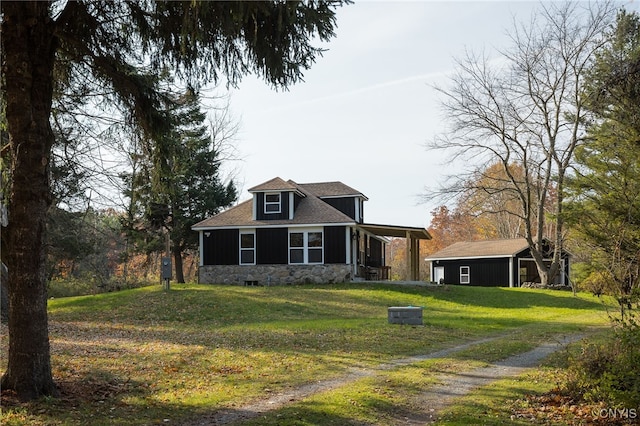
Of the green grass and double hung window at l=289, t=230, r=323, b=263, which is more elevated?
double hung window at l=289, t=230, r=323, b=263

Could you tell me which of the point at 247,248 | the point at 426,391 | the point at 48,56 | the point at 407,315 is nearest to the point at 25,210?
the point at 48,56

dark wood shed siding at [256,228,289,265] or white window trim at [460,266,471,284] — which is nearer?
dark wood shed siding at [256,228,289,265]

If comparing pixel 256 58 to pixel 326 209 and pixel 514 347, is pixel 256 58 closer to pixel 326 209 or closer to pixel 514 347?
pixel 514 347

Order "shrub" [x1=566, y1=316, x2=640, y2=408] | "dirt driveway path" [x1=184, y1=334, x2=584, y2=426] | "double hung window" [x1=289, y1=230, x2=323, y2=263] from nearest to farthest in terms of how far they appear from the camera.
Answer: "shrub" [x1=566, y1=316, x2=640, y2=408] → "dirt driveway path" [x1=184, y1=334, x2=584, y2=426] → "double hung window" [x1=289, y1=230, x2=323, y2=263]

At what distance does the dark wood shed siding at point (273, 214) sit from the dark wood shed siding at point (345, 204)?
325 cm

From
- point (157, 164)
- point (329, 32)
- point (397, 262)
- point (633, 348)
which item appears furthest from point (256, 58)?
point (397, 262)

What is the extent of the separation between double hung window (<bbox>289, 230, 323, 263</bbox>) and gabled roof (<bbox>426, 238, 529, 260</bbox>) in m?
13.6

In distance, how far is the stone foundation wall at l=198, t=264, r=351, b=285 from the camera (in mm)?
A: 31250

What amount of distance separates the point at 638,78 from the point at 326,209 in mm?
24536

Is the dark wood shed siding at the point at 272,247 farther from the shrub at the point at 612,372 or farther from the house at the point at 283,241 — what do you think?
the shrub at the point at 612,372

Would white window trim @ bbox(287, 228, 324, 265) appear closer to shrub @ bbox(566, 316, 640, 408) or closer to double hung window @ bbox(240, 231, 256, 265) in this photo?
double hung window @ bbox(240, 231, 256, 265)

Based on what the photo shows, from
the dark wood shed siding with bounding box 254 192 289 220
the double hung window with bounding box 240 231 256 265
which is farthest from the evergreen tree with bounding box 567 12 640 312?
the double hung window with bounding box 240 231 256 265

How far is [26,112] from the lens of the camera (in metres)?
7.76

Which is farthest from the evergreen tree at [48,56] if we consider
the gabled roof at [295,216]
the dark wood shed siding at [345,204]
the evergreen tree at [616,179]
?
the dark wood shed siding at [345,204]
